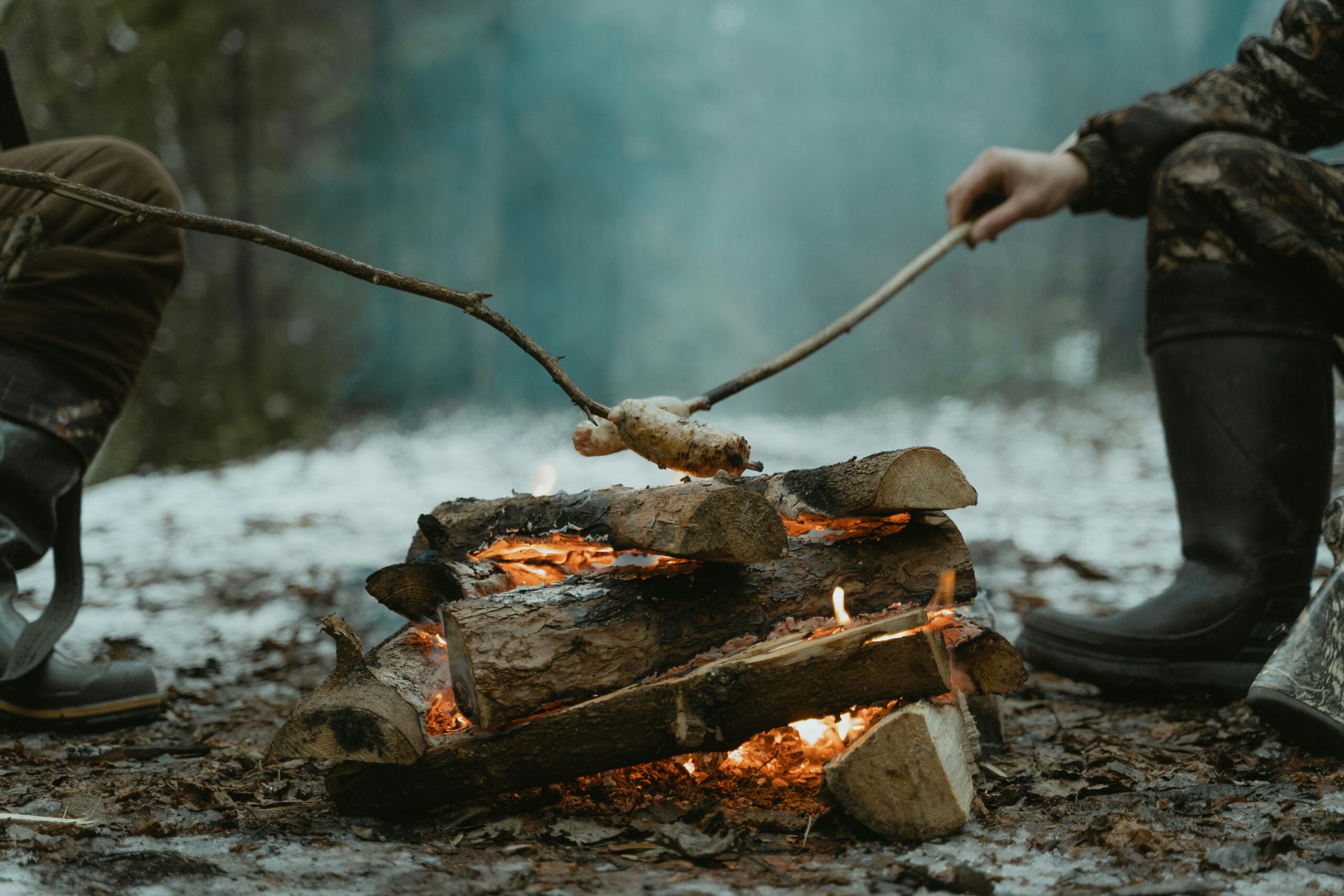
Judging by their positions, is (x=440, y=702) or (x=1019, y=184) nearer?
(x=440, y=702)

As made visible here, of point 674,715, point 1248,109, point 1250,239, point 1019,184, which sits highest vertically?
point 1248,109

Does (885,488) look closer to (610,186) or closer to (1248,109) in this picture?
(1248,109)

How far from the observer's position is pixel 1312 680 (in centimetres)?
143

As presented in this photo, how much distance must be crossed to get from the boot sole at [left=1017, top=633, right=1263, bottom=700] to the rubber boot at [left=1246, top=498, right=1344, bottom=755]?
0.46 metres

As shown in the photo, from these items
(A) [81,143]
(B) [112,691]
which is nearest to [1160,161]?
(A) [81,143]

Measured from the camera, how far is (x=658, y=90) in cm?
1295

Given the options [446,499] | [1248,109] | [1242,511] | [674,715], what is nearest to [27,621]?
[674,715]

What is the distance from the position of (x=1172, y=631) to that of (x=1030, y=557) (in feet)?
7.05

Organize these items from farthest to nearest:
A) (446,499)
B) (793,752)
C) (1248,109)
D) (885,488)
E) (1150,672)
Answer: (446,499) → (1248,109) → (1150,672) → (793,752) → (885,488)

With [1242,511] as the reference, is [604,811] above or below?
below

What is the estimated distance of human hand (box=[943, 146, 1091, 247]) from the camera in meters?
2.18

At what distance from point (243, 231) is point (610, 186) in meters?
12.3

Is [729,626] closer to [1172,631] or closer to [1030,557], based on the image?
[1172,631]

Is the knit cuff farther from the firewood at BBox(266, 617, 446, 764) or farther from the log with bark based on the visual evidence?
the firewood at BBox(266, 617, 446, 764)
